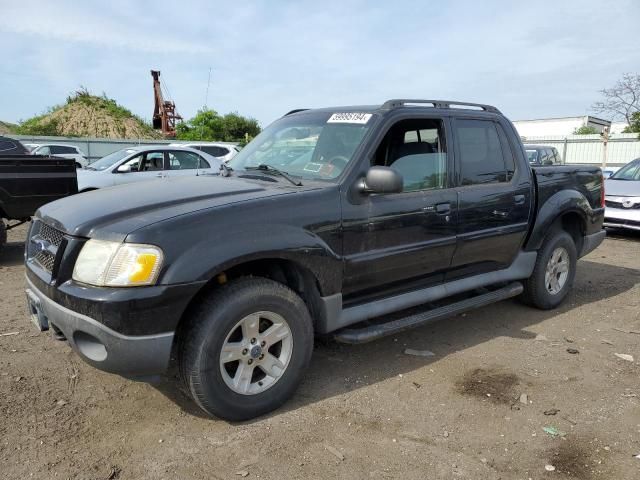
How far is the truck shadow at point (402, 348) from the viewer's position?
3457 mm

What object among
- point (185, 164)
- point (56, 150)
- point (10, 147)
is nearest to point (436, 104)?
point (185, 164)

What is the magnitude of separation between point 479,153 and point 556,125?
4633cm

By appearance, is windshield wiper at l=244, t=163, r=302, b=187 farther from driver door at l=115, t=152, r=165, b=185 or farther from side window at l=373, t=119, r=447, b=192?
driver door at l=115, t=152, r=165, b=185

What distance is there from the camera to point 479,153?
4293mm

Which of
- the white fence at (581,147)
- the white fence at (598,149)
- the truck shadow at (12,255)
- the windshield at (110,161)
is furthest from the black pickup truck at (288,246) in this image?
the white fence at (581,147)

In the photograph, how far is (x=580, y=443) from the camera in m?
2.89

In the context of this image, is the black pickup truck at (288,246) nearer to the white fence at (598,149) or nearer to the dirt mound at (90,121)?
the white fence at (598,149)

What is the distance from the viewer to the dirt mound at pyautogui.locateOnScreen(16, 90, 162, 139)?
35875mm

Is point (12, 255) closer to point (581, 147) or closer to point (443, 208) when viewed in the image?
point (443, 208)

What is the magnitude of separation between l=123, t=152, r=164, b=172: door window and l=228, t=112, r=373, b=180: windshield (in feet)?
22.4

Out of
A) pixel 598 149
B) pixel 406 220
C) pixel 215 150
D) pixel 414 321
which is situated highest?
pixel 598 149

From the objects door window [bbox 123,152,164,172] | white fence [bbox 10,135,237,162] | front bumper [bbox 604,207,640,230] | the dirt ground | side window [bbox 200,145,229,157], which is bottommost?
the dirt ground

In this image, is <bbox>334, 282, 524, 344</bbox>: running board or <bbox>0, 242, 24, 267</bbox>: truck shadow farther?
<bbox>0, 242, 24, 267</bbox>: truck shadow

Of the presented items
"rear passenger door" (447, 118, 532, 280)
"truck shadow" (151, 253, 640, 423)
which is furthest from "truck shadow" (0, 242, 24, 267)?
"rear passenger door" (447, 118, 532, 280)
